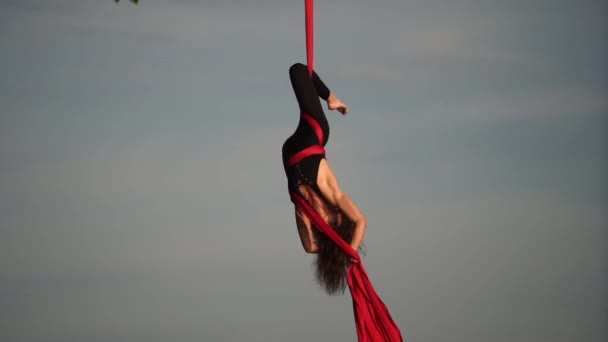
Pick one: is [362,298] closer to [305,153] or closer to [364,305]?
[364,305]

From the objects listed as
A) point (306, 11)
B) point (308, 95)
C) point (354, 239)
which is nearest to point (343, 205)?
point (354, 239)

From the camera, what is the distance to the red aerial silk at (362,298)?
713cm

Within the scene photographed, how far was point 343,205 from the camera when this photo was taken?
7.08 meters

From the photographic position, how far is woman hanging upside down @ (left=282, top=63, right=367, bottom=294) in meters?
7.07

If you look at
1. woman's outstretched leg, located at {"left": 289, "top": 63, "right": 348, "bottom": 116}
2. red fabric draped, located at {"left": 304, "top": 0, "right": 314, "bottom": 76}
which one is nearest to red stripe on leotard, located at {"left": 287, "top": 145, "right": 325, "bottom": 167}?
woman's outstretched leg, located at {"left": 289, "top": 63, "right": 348, "bottom": 116}

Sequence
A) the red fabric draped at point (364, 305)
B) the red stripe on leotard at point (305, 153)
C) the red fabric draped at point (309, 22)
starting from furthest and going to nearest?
1. the red fabric draped at point (364, 305)
2. the red stripe on leotard at point (305, 153)
3. the red fabric draped at point (309, 22)

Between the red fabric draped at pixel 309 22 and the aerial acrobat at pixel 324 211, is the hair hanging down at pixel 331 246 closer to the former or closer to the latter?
the aerial acrobat at pixel 324 211

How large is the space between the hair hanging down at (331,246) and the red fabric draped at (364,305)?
2.9 inches

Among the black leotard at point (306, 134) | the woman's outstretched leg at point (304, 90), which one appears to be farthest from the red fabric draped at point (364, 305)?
the woman's outstretched leg at point (304, 90)

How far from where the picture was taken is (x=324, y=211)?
7262 mm

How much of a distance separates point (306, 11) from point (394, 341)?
2.55 m

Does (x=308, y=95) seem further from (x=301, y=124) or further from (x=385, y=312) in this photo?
(x=385, y=312)

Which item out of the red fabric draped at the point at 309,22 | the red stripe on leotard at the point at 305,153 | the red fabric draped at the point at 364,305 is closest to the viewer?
the red fabric draped at the point at 309,22

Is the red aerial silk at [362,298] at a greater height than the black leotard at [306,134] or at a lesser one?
lesser
